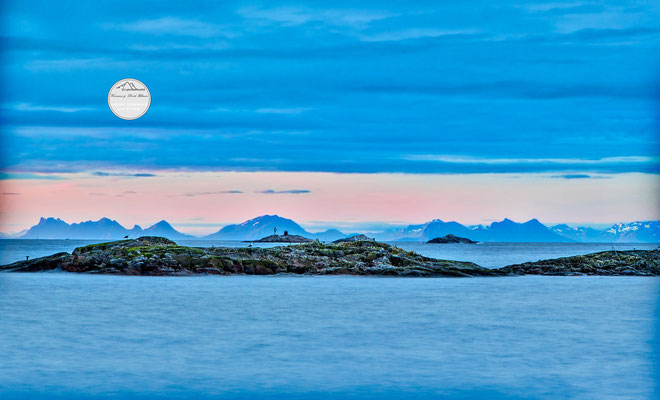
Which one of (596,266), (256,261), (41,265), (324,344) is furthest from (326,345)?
(596,266)

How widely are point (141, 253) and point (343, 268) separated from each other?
55.4 ft

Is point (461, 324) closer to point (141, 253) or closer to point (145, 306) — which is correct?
point (145, 306)

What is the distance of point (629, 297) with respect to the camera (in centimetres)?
3997

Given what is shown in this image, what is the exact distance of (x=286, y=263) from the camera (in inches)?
2357

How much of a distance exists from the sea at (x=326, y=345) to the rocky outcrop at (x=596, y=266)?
2200 centimetres

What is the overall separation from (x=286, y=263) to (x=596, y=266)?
94.1 ft

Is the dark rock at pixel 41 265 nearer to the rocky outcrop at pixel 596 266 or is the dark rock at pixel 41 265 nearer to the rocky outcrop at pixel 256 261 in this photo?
the rocky outcrop at pixel 256 261

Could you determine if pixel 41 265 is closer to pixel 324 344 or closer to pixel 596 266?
pixel 324 344

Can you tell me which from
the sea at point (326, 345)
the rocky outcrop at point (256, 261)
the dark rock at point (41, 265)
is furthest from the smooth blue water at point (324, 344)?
the dark rock at point (41, 265)

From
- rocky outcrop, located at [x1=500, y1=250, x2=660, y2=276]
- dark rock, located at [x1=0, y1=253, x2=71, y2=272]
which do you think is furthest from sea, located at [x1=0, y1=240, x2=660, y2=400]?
dark rock, located at [x1=0, y1=253, x2=71, y2=272]

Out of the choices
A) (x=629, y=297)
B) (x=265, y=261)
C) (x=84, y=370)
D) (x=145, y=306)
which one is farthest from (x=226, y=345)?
(x=265, y=261)

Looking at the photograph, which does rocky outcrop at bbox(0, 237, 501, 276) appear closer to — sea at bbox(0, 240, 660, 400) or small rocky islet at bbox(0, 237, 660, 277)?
small rocky islet at bbox(0, 237, 660, 277)

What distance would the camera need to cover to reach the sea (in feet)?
50.2

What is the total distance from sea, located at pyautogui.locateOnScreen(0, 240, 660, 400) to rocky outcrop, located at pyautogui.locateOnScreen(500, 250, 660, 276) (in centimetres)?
2200
